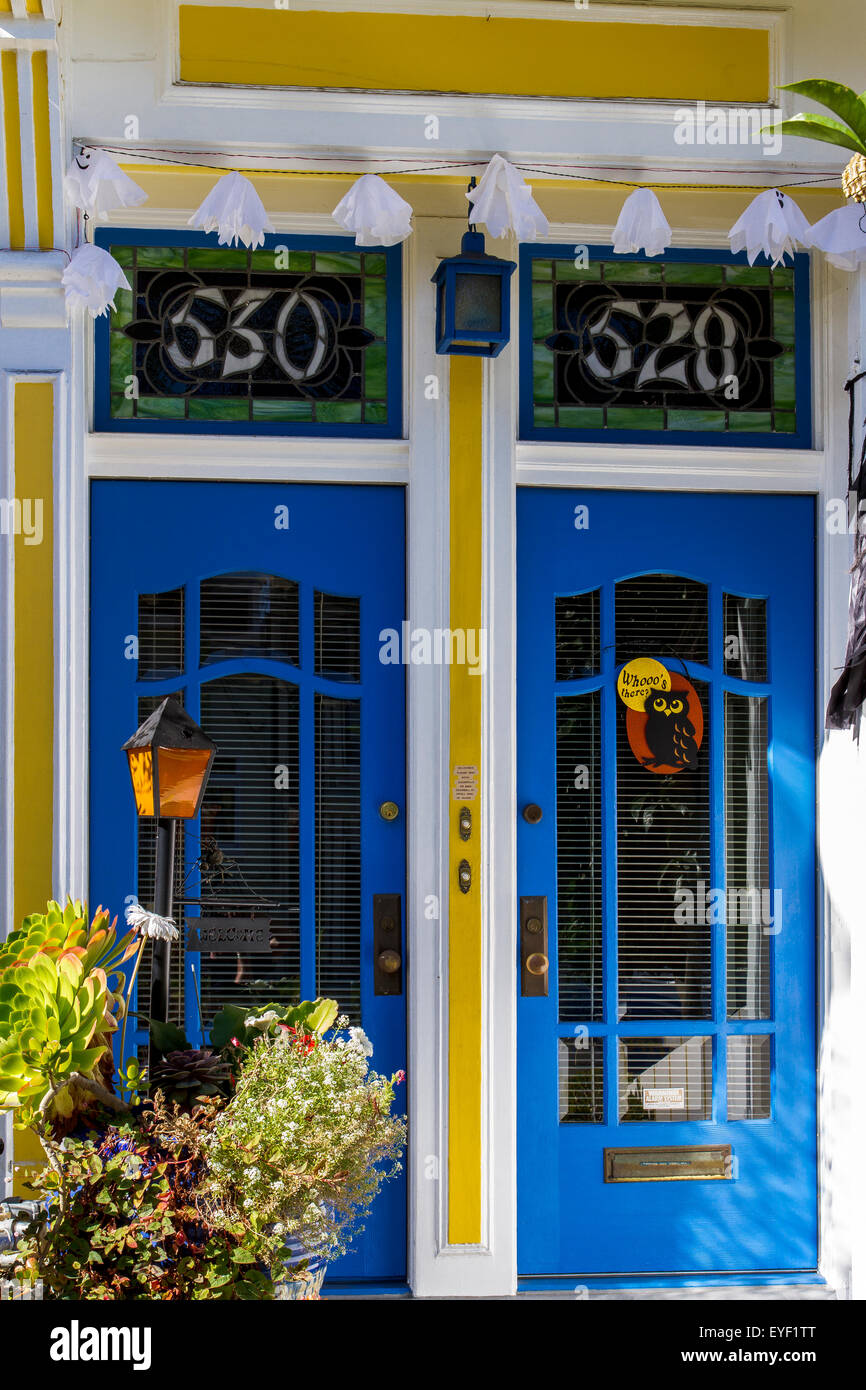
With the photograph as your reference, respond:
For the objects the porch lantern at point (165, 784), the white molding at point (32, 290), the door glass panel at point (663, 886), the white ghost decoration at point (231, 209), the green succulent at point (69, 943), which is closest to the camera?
the green succulent at point (69, 943)

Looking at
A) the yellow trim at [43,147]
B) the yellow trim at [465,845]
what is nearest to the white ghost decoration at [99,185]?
the yellow trim at [43,147]

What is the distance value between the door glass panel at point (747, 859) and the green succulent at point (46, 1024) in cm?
213

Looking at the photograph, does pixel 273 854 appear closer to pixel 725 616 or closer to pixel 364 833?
pixel 364 833

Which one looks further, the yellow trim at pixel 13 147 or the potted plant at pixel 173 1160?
the yellow trim at pixel 13 147

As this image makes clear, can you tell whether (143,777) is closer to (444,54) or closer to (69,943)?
(69,943)

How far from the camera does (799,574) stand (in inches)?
146

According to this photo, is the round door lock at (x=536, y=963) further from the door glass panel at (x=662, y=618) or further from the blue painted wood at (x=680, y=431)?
the blue painted wood at (x=680, y=431)

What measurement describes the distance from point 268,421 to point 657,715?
1340mm

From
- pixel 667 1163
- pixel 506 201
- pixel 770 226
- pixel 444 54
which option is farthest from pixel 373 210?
pixel 667 1163

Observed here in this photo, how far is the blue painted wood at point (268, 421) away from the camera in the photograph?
3.52m

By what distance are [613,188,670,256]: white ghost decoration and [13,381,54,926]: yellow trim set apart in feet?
4.86

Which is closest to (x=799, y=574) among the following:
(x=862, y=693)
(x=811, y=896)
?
(x=862, y=693)

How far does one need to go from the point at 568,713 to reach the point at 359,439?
944mm
